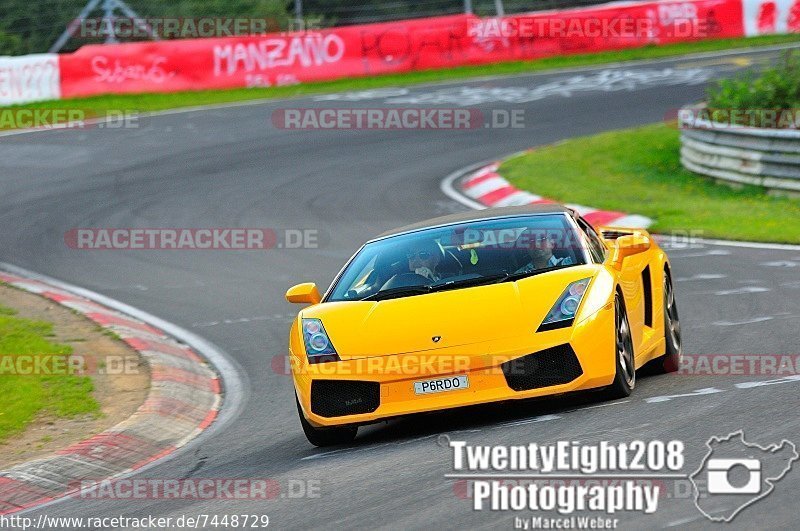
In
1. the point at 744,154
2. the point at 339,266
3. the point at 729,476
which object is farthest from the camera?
the point at 744,154

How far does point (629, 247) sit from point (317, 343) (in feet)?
6.96

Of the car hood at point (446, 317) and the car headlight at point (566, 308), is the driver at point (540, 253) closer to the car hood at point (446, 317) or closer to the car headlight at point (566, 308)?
the car hood at point (446, 317)

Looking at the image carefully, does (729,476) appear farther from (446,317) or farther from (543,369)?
(446,317)

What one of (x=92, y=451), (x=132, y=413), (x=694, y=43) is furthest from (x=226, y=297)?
(x=694, y=43)

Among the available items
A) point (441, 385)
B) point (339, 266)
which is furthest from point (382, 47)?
point (441, 385)

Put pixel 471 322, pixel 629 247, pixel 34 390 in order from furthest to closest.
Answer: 1. pixel 34 390
2. pixel 629 247
3. pixel 471 322

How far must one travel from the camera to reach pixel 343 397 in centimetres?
772

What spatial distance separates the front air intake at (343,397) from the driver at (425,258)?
1.02 metres

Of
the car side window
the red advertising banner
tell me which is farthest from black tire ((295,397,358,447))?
the red advertising banner

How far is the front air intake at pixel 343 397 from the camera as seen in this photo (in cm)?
762

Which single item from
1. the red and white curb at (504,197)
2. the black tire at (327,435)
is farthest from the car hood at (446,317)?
the red and white curb at (504,197)

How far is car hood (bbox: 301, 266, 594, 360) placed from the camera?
7555 millimetres

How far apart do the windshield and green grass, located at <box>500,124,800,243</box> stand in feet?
22.7

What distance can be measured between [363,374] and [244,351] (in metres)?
4.37
